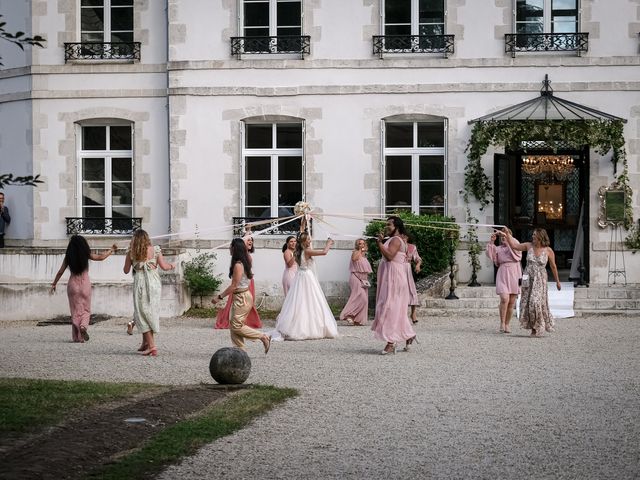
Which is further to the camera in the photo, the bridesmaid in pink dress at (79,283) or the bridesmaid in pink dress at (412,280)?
the bridesmaid in pink dress at (412,280)

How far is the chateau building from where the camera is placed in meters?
21.7

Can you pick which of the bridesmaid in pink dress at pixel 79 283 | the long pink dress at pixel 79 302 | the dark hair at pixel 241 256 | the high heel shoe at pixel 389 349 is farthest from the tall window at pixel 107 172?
the high heel shoe at pixel 389 349

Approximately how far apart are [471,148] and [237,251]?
7.46 metres

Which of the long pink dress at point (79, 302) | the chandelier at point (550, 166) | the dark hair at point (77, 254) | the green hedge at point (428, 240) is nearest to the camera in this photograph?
the long pink dress at point (79, 302)

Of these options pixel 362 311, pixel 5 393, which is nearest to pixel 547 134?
pixel 362 311

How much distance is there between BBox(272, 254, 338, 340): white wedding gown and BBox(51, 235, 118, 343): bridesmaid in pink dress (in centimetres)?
252

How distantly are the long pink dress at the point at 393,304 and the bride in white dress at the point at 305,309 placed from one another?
1855 millimetres

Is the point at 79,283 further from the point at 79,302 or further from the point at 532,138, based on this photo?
the point at 532,138

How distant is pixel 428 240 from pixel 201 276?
396cm

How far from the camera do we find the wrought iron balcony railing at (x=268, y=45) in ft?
72.9

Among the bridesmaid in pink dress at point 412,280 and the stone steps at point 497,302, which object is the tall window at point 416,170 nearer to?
the stone steps at point 497,302

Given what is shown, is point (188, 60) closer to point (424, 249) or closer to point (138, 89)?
point (138, 89)

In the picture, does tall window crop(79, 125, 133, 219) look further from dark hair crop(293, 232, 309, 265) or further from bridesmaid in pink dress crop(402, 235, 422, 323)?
dark hair crop(293, 232, 309, 265)

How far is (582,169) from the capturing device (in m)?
22.4
